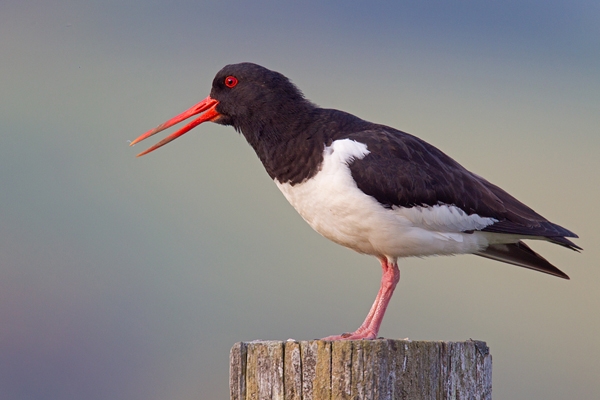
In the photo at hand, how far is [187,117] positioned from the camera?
6.56m

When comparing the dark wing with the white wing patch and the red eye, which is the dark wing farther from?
the red eye

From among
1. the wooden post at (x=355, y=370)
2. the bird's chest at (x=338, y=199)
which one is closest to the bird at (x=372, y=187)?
the bird's chest at (x=338, y=199)

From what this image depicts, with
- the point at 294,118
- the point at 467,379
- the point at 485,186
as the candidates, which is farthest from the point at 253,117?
the point at 467,379

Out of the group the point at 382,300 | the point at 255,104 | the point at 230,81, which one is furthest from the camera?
the point at 230,81

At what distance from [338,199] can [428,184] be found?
88 centimetres

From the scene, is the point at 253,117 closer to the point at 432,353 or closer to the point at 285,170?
the point at 285,170

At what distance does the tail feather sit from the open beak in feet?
9.54

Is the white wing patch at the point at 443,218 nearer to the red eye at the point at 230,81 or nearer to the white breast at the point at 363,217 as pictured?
the white breast at the point at 363,217

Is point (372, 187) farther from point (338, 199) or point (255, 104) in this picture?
point (255, 104)

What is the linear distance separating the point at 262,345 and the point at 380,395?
0.75 meters

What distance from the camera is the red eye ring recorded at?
20.5 ft

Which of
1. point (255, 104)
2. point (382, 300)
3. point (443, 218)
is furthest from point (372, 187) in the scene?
point (255, 104)

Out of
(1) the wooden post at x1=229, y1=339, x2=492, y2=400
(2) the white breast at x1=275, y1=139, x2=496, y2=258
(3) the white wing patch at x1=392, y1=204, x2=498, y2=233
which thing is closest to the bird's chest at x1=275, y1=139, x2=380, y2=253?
(2) the white breast at x1=275, y1=139, x2=496, y2=258

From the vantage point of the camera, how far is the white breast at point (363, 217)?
17.4 feet
